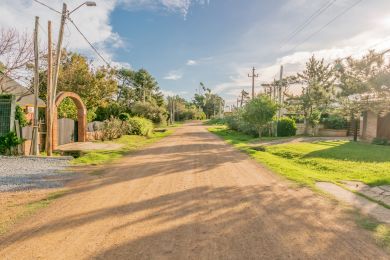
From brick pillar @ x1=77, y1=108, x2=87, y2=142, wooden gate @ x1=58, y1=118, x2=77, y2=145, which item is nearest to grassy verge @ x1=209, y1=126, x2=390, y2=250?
wooden gate @ x1=58, y1=118, x2=77, y2=145

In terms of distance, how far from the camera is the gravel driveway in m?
8.51

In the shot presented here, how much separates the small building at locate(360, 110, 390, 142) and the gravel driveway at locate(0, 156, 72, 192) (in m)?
20.8

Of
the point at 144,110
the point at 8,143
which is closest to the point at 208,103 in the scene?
the point at 144,110

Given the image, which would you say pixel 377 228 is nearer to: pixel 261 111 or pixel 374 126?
pixel 374 126

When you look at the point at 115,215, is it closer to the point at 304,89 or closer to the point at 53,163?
the point at 53,163

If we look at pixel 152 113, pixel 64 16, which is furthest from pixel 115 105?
pixel 64 16

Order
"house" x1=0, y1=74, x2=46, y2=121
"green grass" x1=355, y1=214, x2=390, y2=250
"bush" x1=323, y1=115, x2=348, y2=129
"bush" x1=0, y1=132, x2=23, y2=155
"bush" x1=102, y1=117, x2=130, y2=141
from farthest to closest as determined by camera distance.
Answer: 1. "bush" x1=323, y1=115, x2=348, y2=129
2. "bush" x1=102, y1=117, x2=130, y2=141
3. "house" x1=0, y1=74, x2=46, y2=121
4. "bush" x1=0, y1=132, x2=23, y2=155
5. "green grass" x1=355, y1=214, x2=390, y2=250

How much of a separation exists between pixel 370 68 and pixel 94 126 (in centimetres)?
2232

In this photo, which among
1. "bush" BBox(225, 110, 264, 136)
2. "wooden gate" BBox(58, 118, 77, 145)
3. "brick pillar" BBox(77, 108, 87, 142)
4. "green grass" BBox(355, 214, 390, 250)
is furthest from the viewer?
"bush" BBox(225, 110, 264, 136)

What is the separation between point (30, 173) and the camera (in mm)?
10047

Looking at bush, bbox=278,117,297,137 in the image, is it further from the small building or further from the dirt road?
the dirt road

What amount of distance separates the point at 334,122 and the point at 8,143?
32250 mm

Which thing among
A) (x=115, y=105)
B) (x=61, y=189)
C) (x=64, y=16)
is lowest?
(x=61, y=189)

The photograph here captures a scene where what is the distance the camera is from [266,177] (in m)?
9.99
